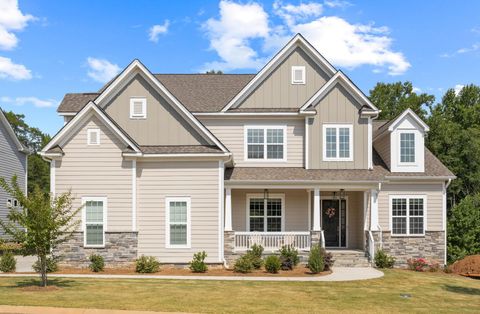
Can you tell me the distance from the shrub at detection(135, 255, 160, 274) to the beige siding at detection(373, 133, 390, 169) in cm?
1190

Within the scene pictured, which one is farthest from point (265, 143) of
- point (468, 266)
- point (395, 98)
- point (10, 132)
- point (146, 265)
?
point (395, 98)

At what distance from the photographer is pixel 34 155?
2643 inches

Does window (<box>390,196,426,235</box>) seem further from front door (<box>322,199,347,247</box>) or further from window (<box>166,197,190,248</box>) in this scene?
window (<box>166,197,190,248</box>)

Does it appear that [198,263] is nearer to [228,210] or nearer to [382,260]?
[228,210]

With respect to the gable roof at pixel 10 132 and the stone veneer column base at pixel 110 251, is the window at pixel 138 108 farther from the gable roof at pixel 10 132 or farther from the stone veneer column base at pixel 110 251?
the gable roof at pixel 10 132

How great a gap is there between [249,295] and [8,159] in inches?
988

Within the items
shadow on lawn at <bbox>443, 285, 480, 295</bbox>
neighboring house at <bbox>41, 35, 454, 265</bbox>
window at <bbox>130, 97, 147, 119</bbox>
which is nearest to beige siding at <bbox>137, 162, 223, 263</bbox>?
neighboring house at <bbox>41, 35, 454, 265</bbox>

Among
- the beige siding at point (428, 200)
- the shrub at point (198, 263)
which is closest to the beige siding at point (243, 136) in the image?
the beige siding at point (428, 200)

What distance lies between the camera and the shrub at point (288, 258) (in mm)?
19047

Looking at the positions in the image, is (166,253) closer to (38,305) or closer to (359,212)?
(38,305)

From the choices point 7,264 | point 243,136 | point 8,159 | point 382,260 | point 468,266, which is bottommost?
point 468,266

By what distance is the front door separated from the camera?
918 inches

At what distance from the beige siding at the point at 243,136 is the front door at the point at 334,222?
2770 millimetres

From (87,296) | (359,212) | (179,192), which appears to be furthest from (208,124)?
(87,296)
